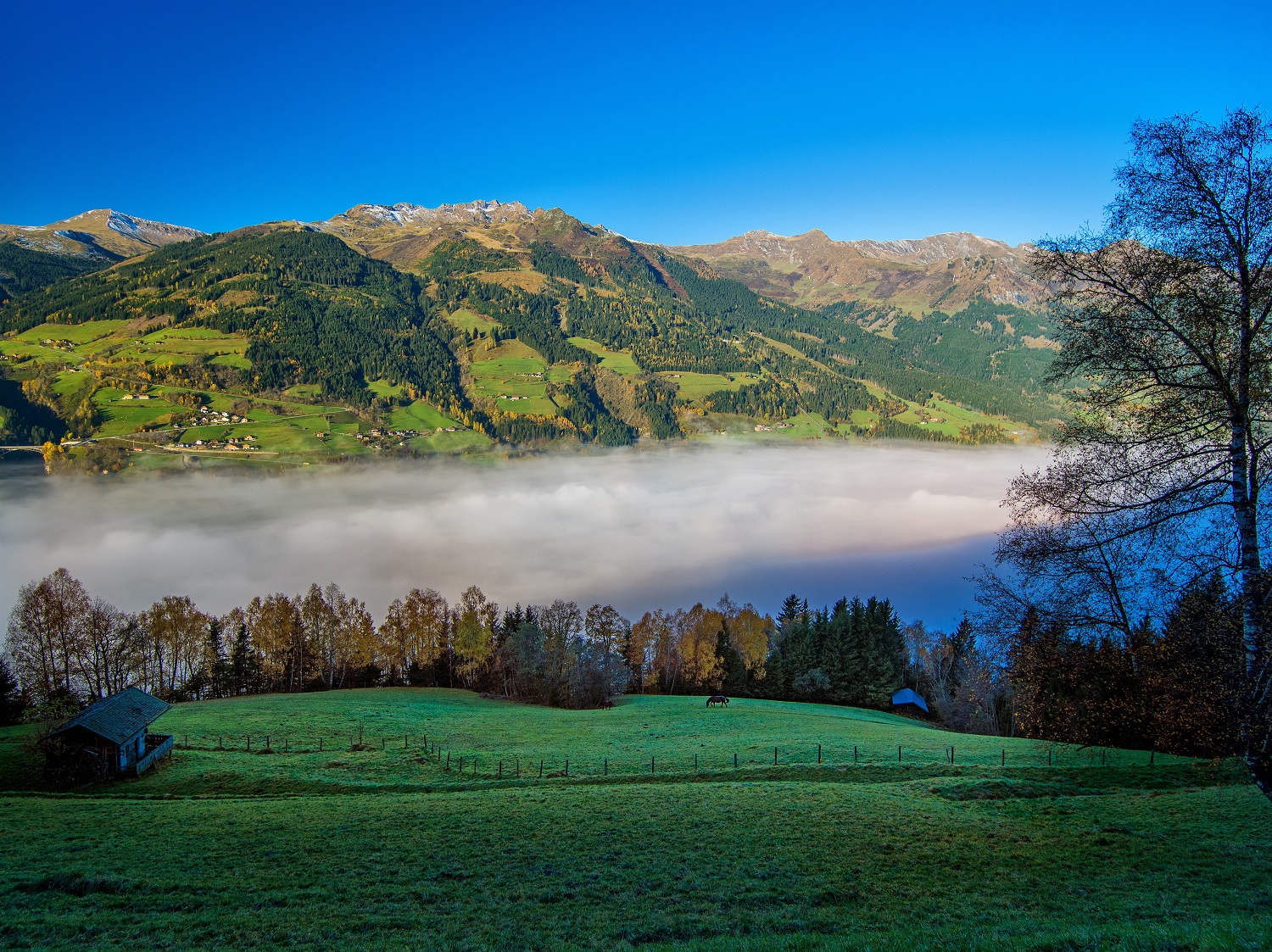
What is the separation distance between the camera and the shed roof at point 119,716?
36469 millimetres

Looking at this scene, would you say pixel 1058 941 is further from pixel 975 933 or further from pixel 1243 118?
pixel 1243 118

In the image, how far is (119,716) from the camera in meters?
39.0

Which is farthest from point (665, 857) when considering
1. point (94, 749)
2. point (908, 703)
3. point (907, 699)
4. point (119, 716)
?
point (908, 703)

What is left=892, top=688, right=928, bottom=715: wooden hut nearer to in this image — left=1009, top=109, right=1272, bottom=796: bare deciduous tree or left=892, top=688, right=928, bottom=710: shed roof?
left=892, top=688, right=928, bottom=710: shed roof

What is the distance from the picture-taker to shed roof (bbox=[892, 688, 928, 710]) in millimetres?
87500

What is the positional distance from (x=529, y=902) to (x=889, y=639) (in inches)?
3439

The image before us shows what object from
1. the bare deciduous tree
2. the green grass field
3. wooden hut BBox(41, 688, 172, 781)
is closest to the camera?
the bare deciduous tree

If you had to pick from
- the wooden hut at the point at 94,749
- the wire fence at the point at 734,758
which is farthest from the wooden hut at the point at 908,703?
the wooden hut at the point at 94,749

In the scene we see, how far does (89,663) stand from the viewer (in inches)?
2608

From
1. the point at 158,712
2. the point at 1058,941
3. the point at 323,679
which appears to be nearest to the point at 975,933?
the point at 1058,941

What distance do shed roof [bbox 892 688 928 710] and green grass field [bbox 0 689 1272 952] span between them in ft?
179

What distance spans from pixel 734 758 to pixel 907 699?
6171cm

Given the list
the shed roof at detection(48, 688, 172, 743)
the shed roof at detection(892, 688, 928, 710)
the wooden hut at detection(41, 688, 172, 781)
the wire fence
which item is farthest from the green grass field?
the shed roof at detection(892, 688, 928, 710)

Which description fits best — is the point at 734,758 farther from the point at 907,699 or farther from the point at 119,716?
the point at 907,699
